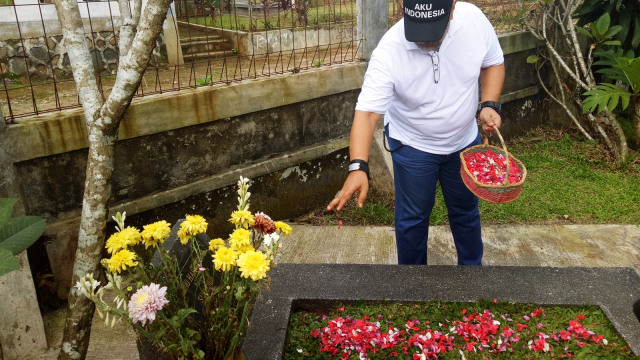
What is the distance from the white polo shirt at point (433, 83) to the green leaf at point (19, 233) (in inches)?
65.2

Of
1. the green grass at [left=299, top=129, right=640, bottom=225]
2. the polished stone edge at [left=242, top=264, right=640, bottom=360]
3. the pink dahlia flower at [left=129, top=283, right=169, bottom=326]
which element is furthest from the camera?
the green grass at [left=299, top=129, right=640, bottom=225]

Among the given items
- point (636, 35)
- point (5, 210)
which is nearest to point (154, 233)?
point (5, 210)

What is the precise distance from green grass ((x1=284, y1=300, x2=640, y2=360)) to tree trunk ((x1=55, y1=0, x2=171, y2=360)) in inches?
46.7

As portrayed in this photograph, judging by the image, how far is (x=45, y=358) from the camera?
359 cm

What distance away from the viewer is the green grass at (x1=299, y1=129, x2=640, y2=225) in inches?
205

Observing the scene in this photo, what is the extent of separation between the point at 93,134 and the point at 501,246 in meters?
3.34

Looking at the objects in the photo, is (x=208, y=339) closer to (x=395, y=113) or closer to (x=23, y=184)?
(x=395, y=113)

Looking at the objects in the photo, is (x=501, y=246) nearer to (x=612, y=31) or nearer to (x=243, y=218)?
(x=243, y=218)

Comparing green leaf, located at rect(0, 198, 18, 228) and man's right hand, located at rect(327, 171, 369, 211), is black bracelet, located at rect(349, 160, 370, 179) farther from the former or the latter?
green leaf, located at rect(0, 198, 18, 228)

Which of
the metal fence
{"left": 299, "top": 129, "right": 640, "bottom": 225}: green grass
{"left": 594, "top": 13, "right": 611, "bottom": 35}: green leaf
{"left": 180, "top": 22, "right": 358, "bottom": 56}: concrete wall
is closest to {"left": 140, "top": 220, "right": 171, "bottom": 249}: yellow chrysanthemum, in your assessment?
the metal fence

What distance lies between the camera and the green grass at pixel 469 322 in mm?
2312

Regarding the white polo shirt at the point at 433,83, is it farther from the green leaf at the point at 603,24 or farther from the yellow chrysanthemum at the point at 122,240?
the green leaf at the point at 603,24

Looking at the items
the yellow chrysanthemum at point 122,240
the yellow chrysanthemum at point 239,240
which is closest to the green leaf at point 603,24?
the yellow chrysanthemum at point 239,240

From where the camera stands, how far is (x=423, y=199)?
3.31 metres
